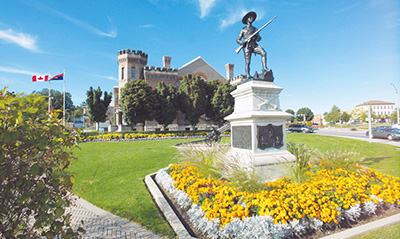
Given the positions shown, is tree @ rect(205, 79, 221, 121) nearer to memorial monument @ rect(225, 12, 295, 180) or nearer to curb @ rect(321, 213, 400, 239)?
memorial monument @ rect(225, 12, 295, 180)

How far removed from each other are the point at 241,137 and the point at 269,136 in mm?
857

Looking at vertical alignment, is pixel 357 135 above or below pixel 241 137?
below

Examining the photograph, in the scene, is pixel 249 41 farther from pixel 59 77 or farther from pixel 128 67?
pixel 128 67

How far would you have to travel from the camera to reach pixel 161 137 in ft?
80.0

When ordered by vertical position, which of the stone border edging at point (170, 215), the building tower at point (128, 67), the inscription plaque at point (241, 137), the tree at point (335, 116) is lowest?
the stone border edging at point (170, 215)

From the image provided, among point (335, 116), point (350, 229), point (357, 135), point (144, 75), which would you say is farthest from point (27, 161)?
point (335, 116)

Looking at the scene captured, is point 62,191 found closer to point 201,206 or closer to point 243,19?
point 201,206

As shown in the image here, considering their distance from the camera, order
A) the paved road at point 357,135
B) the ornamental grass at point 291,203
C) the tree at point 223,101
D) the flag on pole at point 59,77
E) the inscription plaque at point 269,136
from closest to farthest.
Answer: the ornamental grass at point 291,203 < the inscription plaque at point 269,136 < the paved road at point 357,135 < the flag on pole at point 59,77 < the tree at point 223,101

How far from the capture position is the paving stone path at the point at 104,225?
138 inches

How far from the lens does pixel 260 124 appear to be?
18.7 feet

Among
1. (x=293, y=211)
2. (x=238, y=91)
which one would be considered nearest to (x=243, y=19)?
(x=238, y=91)

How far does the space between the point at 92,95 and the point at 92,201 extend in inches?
1098

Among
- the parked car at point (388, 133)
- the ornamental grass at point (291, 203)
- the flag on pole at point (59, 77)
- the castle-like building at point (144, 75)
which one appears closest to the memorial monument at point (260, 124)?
the ornamental grass at point (291, 203)

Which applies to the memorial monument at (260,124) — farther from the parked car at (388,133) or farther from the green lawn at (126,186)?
the parked car at (388,133)
